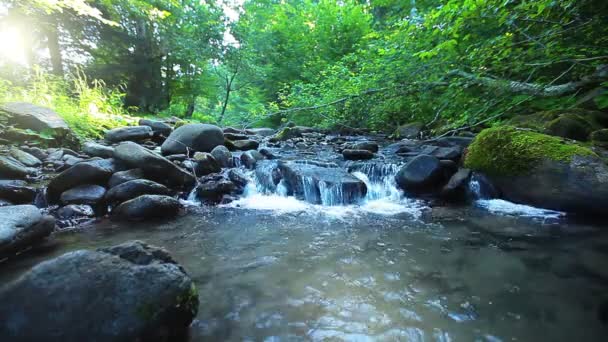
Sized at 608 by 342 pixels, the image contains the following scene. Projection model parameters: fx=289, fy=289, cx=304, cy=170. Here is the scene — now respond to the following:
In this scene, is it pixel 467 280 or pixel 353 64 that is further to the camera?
pixel 353 64

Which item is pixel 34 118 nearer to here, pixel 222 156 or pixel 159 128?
pixel 159 128

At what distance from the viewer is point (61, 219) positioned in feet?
13.1

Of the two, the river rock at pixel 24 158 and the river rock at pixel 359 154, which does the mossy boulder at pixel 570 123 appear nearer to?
the river rock at pixel 359 154

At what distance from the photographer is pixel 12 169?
15.1ft

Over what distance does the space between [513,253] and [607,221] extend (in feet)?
5.62

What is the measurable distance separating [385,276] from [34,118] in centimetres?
734

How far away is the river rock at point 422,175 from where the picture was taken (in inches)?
212

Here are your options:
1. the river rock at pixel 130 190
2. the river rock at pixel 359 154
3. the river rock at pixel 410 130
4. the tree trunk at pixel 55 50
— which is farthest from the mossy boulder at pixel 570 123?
the tree trunk at pixel 55 50

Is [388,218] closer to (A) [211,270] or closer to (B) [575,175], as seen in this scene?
(B) [575,175]

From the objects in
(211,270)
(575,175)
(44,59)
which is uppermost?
(44,59)

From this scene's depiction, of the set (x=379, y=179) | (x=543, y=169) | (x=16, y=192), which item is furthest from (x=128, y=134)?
(x=543, y=169)

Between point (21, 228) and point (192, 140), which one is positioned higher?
point (192, 140)

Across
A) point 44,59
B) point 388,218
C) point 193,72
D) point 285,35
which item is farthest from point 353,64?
point 44,59

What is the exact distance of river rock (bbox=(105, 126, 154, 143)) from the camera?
6.97 meters
